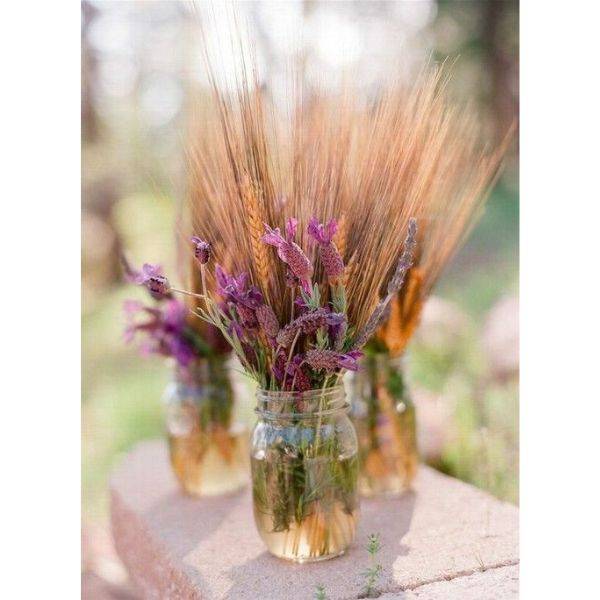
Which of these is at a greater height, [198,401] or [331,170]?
[331,170]

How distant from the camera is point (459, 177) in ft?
3.03

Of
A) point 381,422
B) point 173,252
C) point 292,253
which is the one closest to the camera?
point 292,253

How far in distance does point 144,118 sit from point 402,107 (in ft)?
3.45

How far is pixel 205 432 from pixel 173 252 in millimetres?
303

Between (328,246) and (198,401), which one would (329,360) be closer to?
(328,246)

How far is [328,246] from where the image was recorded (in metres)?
0.66

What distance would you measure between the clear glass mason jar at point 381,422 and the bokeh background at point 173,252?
0.87 feet

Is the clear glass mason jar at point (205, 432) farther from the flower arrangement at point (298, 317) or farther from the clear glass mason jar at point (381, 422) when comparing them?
the flower arrangement at point (298, 317)

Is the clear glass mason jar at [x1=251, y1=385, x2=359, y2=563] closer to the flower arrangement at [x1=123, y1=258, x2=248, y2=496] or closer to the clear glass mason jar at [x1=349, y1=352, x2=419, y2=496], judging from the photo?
the clear glass mason jar at [x1=349, y1=352, x2=419, y2=496]

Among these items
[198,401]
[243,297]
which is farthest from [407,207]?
[198,401]

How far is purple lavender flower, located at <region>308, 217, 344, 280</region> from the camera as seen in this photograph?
0.66 m

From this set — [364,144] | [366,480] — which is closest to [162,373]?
[366,480]
